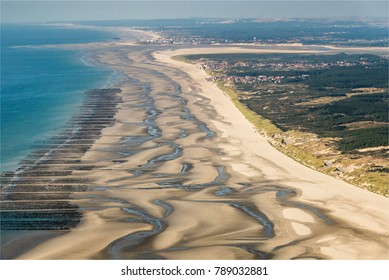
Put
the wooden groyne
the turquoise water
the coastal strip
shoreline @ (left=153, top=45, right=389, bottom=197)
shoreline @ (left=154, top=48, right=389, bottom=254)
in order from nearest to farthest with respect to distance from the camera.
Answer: the coastal strip
the wooden groyne
shoreline @ (left=154, top=48, right=389, bottom=254)
shoreline @ (left=153, top=45, right=389, bottom=197)
the turquoise water

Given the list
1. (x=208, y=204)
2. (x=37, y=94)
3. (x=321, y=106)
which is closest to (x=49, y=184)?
(x=208, y=204)

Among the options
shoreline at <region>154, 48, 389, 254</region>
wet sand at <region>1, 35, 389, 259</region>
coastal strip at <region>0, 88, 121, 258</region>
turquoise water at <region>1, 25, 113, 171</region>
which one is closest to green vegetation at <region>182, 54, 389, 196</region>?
shoreline at <region>154, 48, 389, 254</region>

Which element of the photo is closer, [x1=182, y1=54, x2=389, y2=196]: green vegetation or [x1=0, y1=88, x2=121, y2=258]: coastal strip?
[x1=0, y1=88, x2=121, y2=258]: coastal strip

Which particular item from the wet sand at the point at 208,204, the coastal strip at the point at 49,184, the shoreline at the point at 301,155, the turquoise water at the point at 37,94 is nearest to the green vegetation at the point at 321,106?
the shoreline at the point at 301,155

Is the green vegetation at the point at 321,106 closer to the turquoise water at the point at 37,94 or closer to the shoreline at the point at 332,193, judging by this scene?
the shoreline at the point at 332,193

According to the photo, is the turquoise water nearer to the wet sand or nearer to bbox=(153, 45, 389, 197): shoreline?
the wet sand

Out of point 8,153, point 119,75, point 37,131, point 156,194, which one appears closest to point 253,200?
point 156,194

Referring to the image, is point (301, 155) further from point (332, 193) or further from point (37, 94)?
point (37, 94)
